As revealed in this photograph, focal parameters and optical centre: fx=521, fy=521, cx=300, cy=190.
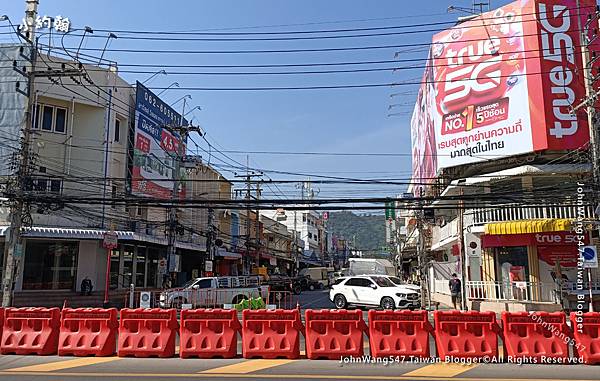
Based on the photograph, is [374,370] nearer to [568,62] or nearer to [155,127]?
[568,62]

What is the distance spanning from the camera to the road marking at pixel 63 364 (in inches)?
377

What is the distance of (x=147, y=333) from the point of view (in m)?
11.1

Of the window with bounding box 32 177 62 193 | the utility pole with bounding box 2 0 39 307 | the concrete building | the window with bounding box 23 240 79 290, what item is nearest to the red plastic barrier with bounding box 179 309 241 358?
the utility pole with bounding box 2 0 39 307

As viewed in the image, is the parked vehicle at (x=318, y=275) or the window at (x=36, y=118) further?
the parked vehicle at (x=318, y=275)

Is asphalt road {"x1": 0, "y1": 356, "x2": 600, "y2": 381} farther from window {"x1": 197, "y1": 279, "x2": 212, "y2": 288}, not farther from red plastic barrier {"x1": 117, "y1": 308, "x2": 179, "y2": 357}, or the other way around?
window {"x1": 197, "y1": 279, "x2": 212, "y2": 288}

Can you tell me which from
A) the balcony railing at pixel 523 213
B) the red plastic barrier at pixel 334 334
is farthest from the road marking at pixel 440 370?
the balcony railing at pixel 523 213

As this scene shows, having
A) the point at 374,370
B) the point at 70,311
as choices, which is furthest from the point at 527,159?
the point at 70,311

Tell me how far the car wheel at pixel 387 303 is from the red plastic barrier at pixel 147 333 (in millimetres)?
14997

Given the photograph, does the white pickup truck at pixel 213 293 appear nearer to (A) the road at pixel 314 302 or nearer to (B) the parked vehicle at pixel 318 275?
(A) the road at pixel 314 302

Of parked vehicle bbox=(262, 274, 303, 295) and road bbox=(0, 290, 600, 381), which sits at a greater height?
parked vehicle bbox=(262, 274, 303, 295)

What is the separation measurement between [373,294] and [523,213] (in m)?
7.97

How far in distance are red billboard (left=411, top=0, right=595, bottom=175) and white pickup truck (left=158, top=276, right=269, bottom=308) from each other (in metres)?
12.5

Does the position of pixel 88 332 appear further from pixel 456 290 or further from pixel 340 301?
pixel 456 290

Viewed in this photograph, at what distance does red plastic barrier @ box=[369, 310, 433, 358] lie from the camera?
10492 mm
